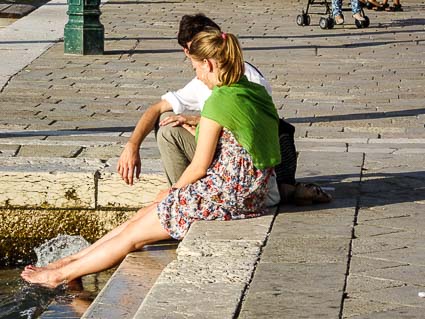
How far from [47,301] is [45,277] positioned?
0.40 feet

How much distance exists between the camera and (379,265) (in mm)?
5008

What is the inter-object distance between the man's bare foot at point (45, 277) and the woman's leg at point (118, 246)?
20mm

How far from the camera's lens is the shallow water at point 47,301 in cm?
566

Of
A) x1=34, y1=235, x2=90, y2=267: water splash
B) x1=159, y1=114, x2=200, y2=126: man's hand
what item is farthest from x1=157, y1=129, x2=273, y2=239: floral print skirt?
x1=34, y1=235, x2=90, y2=267: water splash

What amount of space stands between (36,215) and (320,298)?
2607mm

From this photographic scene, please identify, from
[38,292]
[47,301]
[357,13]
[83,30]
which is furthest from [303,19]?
[47,301]

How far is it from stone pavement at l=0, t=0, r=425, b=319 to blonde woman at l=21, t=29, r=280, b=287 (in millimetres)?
117

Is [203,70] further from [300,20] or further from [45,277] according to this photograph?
[300,20]

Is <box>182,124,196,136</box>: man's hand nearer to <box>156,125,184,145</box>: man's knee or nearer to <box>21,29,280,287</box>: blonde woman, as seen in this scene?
<box>156,125,184,145</box>: man's knee

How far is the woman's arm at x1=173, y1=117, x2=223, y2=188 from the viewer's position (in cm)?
555

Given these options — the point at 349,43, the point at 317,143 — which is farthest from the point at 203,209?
the point at 349,43

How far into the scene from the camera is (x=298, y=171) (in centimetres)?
684

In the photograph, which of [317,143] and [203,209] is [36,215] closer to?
[203,209]

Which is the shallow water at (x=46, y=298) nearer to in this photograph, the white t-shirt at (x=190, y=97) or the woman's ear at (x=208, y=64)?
the white t-shirt at (x=190, y=97)
